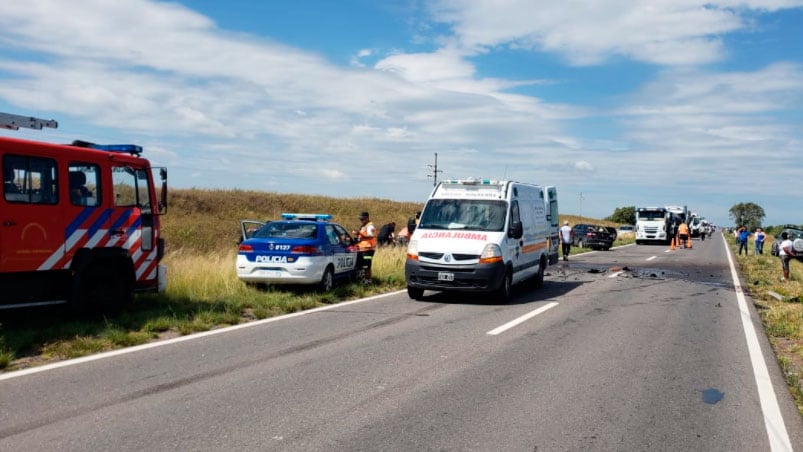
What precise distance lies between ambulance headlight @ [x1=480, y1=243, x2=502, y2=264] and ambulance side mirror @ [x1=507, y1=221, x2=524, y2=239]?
707 millimetres

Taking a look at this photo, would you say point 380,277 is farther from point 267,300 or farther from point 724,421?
point 724,421

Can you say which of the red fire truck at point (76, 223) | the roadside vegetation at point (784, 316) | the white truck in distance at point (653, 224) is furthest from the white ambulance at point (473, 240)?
the white truck in distance at point (653, 224)

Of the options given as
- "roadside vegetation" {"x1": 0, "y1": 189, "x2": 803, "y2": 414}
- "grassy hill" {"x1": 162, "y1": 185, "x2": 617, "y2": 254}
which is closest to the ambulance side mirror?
"roadside vegetation" {"x1": 0, "y1": 189, "x2": 803, "y2": 414}

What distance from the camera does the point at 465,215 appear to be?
13109 millimetres

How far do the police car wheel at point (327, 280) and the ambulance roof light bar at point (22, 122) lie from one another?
17.7 ft

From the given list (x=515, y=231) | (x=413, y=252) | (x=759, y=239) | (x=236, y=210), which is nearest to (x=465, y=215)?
(x=515, y=231)

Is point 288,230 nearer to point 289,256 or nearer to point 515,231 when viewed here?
point 289,256

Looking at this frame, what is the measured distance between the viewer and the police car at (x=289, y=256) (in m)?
12.3

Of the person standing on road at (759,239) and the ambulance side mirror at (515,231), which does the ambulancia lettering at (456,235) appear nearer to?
the ambulance side mirror at (515,231)

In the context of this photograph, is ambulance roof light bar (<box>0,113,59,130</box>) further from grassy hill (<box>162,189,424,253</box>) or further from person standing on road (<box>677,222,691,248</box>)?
person standing on road (<box>677,222,691,248</box>)

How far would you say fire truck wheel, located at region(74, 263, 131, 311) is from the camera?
29.0ft

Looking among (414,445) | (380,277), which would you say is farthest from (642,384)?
(380,277)

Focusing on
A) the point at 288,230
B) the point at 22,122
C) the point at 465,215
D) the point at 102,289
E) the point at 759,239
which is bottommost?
the point at 102,289

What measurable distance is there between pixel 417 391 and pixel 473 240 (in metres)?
6.51
